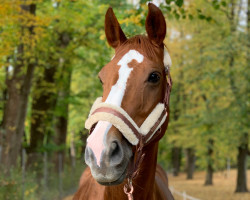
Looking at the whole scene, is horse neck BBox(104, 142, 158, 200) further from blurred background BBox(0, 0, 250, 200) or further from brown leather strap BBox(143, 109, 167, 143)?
blurred background BBox(0, 0, 250, 200)

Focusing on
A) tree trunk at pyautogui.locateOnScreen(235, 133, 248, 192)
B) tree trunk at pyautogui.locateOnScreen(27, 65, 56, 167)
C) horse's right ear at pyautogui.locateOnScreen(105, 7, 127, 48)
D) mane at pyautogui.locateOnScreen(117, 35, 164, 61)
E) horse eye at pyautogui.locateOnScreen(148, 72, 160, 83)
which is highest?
horse's right ear at pyautogui.locateOnScreen(105, 7, 127, 48)

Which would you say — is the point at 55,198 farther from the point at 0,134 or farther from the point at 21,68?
the point at 21,68

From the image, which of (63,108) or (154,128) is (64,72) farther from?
(154,128)

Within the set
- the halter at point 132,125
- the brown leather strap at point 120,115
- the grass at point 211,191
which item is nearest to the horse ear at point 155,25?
the halter at point 132,125

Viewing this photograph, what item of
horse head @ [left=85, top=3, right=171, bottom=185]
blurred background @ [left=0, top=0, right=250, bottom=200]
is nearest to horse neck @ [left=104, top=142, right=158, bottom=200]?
horse head @ [left=85, top=3, right=171, bottom=185]

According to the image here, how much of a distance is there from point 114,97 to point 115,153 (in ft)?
1.48

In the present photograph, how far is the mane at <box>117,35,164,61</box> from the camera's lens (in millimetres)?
2992

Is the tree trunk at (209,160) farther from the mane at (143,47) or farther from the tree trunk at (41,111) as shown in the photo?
the mane at (143,47)

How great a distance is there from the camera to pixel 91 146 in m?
2.36

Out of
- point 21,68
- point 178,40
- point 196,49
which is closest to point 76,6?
point 21,68

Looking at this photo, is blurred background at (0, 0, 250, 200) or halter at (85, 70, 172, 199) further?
blurred background at (0, 0, 250, 200)

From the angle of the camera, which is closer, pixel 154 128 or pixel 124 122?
pixel 124 122

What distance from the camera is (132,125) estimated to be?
2.61 metres

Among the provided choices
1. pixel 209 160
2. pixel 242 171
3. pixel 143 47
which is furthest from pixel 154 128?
pixel 209 160
